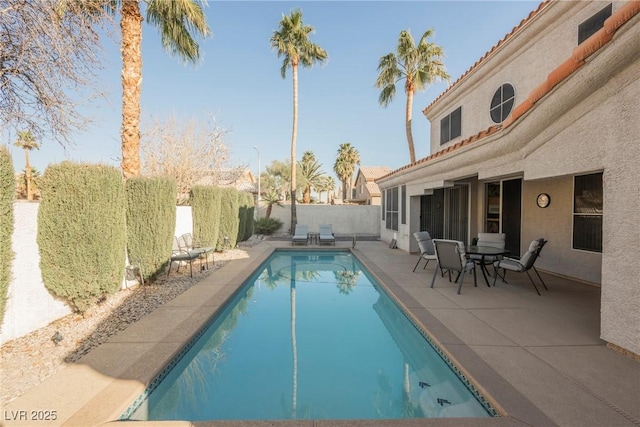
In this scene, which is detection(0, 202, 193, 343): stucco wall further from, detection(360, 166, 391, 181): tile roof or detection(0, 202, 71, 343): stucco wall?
detection(360, 166, 391, 181): tile roof

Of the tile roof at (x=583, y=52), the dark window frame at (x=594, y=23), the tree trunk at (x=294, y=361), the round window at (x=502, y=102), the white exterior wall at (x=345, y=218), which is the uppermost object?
the dark window frame at (x=594, y=23)

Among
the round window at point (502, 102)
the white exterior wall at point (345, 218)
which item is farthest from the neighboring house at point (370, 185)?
the round window at point (502, 102)

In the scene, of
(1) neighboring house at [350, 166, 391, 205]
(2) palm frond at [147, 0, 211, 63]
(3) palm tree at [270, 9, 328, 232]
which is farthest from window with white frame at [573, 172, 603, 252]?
(1) neighboring house at [350, 166, 391, 205]

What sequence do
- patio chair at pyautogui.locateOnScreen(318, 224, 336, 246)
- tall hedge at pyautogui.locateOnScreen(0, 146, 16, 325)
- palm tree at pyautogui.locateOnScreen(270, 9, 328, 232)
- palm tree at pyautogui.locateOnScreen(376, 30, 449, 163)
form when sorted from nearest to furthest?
tall hedge at pyautogui.locateOnScreen(0, 146, 16, 325) < patio chair at pyautogui.locateOnScreen(318, 224, 336, 246) < palm tree at pyautogui.locateOnScreen(376, 30, 449, 163) < palm tree at pyautogui.locateOnScreen(270, 9, 328, 232)

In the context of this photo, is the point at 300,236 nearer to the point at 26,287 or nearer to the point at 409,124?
the point at 409,124

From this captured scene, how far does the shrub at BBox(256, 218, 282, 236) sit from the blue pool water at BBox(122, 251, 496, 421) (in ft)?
43.4

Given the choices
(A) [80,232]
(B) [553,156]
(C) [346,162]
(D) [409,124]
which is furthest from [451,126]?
(C) [346,162]

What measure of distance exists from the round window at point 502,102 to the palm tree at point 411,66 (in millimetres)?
8660

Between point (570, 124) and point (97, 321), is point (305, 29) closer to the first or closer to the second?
point (570, 124)

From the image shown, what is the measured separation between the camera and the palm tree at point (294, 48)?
17359 millimetres

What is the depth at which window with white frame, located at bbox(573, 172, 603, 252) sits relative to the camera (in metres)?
7.01

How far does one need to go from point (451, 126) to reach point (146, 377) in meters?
12.8

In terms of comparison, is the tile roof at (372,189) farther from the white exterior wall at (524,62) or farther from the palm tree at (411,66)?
the white exterior wall at (524,62)

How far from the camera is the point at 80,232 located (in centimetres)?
491
